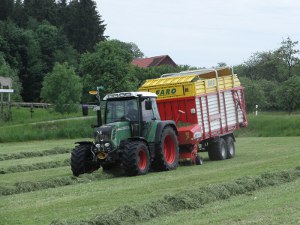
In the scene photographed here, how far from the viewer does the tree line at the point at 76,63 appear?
2391 inches

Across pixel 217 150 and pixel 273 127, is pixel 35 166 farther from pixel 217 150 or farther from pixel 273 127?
pixel 273 127

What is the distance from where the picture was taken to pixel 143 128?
18156 millimetres

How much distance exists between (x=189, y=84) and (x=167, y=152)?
295cm

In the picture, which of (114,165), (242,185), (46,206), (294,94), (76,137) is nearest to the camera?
(46,206)

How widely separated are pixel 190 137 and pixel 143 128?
256 cm

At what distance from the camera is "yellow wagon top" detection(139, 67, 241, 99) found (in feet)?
69.9

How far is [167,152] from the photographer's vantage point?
63.6 ft

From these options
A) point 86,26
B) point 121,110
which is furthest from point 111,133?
point 86,26

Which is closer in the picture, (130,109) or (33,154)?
(130,109)

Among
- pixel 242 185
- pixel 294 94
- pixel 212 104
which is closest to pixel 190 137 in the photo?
pixel 212 104

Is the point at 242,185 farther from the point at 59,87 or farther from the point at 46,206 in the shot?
the point at 59,87

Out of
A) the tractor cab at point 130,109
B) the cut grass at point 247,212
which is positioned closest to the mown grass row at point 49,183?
the tractor cab at point 130,109

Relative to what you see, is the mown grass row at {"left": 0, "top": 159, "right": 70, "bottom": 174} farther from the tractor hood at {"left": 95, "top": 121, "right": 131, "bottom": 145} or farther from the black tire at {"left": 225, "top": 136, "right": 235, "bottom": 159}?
the black tire at {"left": 225, "top": 136, "right": 235, "bottom": 159}

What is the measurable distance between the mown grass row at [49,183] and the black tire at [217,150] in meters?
6.34
